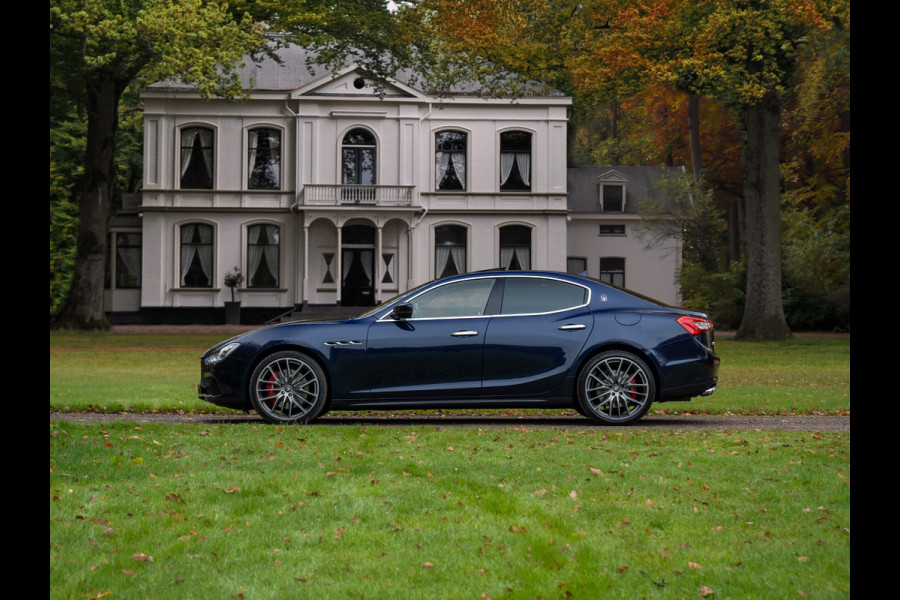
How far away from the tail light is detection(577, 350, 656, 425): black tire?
1.92 ft

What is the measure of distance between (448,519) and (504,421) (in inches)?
216

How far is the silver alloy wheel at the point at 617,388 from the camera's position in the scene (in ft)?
32.4

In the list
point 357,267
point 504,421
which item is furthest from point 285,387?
point 357,267

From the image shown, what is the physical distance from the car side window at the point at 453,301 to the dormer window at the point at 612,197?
3723cm

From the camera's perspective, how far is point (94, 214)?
32.0m

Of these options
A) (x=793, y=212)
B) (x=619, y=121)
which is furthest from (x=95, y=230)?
(x=619, y=121)

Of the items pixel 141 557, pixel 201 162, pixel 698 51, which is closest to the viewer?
pixel 141 557

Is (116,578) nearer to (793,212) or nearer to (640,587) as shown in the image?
(640,587)

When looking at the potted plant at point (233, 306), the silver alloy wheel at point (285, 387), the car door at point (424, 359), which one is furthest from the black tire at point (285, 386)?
the potted plant at point (233, 306)

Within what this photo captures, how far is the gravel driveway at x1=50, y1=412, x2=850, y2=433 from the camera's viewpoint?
10.0m

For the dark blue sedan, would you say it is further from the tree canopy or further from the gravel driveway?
the tree canopy

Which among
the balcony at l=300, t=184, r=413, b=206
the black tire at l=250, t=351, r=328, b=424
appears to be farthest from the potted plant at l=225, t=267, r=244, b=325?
the black tire at l=250, t=351, r=328, b=424

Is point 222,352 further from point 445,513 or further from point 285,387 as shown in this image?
point 445,513
